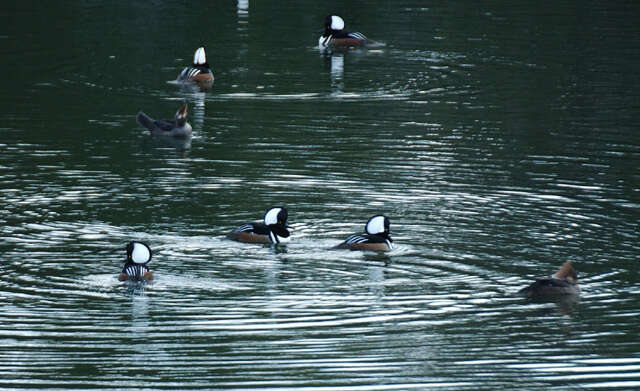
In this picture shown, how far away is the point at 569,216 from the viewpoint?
64.8ft

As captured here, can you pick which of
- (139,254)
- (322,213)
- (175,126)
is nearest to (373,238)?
(322,213)

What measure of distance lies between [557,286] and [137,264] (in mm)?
4716

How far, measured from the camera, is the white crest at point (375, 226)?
58.3 ft

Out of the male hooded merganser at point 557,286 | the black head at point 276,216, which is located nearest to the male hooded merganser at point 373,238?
the black head at point 276,216

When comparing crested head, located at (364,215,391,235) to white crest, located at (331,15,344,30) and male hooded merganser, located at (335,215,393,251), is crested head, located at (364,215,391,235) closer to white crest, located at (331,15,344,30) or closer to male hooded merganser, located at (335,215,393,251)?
male hooded merganser, located at (335,215,393,251)

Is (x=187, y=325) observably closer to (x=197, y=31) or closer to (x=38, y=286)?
(x=38, y=286)

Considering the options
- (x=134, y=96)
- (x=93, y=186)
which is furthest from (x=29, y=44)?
(x=93, y=186)

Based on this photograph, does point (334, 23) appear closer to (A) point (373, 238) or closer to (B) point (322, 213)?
(B) point (322, 213)

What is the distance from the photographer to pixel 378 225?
17844 millimetres

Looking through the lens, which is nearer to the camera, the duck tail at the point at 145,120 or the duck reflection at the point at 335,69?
the duck tail at the point at 145,120

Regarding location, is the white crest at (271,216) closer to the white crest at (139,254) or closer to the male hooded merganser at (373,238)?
the male hooded merganser at (373,238)

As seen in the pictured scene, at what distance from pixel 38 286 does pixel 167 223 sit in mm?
3481

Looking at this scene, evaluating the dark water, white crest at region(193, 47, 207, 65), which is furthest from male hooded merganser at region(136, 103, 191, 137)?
white crest at region(193, 47, 207, 65)

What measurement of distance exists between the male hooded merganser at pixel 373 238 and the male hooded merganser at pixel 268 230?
0.81m
